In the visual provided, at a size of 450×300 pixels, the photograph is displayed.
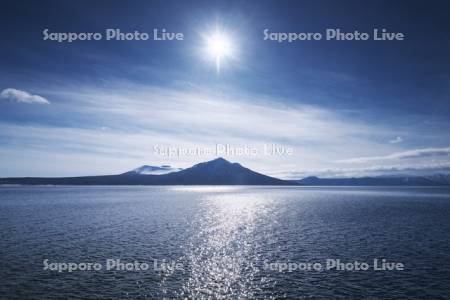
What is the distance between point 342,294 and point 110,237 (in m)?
45.4

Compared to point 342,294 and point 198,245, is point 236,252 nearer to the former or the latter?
point 198,245

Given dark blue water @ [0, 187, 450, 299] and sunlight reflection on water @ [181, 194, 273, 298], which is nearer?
dark blue water @ [0, 187, 450, 299]

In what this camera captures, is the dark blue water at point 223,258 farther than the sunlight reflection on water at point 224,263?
No

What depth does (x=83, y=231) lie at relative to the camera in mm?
67688

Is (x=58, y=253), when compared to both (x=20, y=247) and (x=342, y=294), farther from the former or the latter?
(x=342, y=294)

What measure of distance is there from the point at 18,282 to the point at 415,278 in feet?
147

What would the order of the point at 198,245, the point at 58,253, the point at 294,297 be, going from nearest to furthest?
1. the point at 294,297
2. the point at 58,253
3. the point at 198,245

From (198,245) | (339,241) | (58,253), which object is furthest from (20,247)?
(339,241)

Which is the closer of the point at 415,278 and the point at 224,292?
the point at 224,292

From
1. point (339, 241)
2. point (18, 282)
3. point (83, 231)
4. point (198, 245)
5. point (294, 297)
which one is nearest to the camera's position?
point (294, 297)

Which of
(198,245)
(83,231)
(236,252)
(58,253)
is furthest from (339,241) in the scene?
(83,231)

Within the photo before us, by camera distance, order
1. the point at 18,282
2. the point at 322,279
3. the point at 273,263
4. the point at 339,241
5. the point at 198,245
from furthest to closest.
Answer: the point at 339,241 < the point at 198,245 < the point at 273,263 < the point at 322,279 < the point at 18,282

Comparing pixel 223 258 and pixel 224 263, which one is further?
pixel 223 258

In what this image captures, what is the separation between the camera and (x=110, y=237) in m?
61.1
